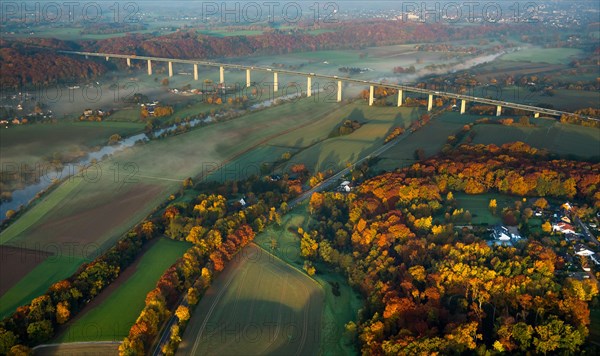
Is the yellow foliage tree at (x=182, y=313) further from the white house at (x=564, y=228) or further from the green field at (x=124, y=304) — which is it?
the white house at (x=564, y=228)

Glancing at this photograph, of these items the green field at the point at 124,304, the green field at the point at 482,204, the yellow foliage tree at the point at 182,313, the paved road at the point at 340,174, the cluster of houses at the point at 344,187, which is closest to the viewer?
the green field at the point at 124,304

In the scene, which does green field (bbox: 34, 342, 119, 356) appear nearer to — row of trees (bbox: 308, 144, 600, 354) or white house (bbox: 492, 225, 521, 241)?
row of trees (bbox: 308, 144, 600, 354)

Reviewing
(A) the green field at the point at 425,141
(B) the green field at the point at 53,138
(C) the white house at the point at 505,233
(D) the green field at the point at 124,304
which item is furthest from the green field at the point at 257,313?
(B) the green field at the point at 53,138

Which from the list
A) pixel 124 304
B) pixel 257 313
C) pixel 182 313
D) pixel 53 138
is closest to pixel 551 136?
pixel 257 313

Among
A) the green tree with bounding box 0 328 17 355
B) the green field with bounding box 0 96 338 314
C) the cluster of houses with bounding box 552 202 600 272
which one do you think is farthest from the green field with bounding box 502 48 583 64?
the green tree with bounding box 0 328 17 355

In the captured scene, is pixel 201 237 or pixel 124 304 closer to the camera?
pixel 124 304

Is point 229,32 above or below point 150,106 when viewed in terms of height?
above

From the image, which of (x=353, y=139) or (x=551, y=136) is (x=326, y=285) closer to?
(x=353, y=139)
